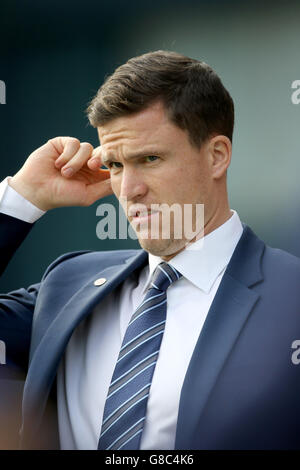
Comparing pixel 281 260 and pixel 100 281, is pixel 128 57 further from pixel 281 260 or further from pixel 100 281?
pixel 281 260

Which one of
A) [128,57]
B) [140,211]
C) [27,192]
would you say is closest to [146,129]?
[140,211]

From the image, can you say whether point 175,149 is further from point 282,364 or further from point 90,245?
point 90,245

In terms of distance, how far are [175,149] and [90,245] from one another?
7.18ft

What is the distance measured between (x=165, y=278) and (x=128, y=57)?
2264mm

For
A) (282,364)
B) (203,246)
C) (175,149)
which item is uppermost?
(175,149)

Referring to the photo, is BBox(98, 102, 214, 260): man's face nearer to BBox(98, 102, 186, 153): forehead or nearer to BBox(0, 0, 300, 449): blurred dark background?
BBox(98, 102, 186, 153): forehead

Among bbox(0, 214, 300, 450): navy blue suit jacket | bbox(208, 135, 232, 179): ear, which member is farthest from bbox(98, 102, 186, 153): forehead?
bbox(0, 214, 300, 450): navy blue suit jacket

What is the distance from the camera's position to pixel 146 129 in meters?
1.76

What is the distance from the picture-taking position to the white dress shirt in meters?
1.64

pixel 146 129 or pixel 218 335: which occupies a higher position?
pixel 146 129

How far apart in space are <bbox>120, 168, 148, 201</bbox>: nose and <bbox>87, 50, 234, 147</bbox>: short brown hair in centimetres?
18
